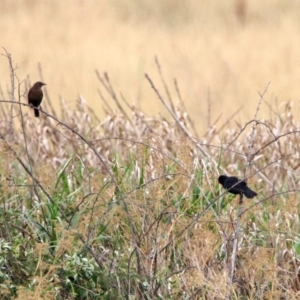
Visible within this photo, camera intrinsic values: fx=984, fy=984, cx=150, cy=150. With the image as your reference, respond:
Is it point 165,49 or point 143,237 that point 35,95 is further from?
point 165,49

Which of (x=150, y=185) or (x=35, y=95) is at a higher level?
(x=35, y=95)

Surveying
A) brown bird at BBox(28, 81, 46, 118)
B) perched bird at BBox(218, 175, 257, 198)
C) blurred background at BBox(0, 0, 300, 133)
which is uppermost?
brown bird at BBox(28, 81, 46, 118)

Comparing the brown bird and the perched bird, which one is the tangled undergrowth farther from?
the brown bird

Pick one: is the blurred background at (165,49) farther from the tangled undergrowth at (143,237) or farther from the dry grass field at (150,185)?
the tangled undergrowth at (143,237)

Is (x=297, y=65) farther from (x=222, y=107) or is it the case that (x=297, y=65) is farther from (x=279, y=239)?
(x=279, y=239)

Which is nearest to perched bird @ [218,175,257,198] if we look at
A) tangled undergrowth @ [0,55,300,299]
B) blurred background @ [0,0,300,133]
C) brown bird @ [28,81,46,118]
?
tangled undergrowth @ [0,55,300,299]

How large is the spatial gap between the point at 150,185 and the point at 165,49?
397 inches

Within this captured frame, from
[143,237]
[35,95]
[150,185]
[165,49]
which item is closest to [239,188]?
[143,237]

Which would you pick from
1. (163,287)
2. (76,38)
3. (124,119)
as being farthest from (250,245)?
(76,38)

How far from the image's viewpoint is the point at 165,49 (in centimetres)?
1469

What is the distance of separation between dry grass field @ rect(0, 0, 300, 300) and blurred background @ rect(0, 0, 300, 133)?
0.05 metres

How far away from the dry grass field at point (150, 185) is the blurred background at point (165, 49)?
50 millimetres

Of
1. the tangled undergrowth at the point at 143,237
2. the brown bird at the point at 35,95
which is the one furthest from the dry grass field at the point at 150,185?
the brown bird at the point at 35,95

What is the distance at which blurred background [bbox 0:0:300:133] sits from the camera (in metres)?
12.1
